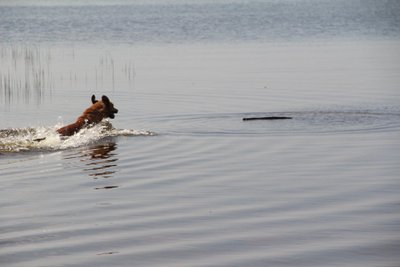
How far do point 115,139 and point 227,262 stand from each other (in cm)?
897

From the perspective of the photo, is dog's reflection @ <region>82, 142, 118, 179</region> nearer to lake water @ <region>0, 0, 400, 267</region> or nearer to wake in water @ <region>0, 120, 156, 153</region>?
lake water @ <region>0, 0, 400, 267</region>

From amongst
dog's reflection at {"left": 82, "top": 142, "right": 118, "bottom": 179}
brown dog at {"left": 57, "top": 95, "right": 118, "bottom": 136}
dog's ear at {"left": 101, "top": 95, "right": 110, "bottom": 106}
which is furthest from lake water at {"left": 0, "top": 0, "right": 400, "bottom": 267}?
dog's ear at {"left": 101, "top": 95, "right": 110, "bottom": 106}

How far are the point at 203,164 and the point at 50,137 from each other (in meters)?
3.90

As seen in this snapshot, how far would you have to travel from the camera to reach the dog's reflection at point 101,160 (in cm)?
1257

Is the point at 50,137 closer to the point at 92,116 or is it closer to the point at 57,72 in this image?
the point at 92,116

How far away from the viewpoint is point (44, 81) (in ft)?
88.5

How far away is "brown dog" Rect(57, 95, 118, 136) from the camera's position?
15964mm

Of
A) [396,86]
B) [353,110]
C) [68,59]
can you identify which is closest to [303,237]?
[353,110]

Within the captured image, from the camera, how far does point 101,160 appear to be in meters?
13.8

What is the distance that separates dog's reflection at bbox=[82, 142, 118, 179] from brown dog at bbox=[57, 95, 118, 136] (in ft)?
2.34

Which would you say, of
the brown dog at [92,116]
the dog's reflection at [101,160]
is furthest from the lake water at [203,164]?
the brown dog at [92,116]

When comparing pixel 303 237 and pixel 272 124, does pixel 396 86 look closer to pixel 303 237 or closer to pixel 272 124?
pixel 272 124

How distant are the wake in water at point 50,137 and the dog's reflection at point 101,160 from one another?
48cm

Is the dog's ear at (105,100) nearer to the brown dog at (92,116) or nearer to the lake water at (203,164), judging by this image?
the brown dog at (92,116)
